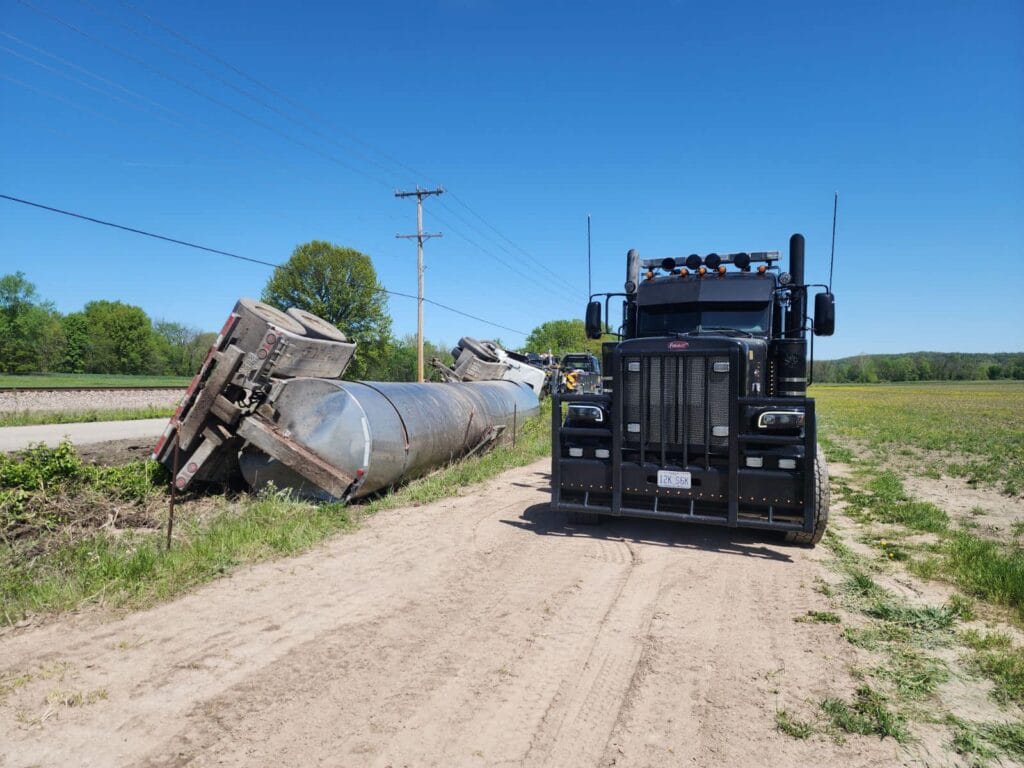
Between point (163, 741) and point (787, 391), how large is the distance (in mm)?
6752

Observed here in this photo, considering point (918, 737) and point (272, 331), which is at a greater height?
point (272, 331)

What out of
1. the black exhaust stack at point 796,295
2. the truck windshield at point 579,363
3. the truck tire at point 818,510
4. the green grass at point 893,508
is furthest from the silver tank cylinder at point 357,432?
the truck windshield at point 579,363

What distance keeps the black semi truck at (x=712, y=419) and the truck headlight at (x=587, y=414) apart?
1cm

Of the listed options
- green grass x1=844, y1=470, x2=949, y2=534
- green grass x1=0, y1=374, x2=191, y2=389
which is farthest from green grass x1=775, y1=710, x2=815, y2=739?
green grass x1=0, y1=374, x2=191, y2=389

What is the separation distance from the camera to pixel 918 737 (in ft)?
9.80

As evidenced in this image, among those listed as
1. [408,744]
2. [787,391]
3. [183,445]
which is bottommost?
[408,744]

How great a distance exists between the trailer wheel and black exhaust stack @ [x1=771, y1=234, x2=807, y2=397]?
268 cm

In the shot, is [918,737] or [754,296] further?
[754,296]

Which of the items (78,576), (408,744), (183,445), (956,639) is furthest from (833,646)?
(183,445)

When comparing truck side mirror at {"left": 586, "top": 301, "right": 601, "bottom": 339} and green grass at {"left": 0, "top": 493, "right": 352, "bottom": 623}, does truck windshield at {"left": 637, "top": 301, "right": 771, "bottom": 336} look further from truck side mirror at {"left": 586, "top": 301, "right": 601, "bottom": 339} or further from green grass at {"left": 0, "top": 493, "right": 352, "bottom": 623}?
green grass at {"left": 0, "top": 493, "right": 352, "bottom": 623}

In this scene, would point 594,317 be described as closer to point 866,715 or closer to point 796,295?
point 796,295

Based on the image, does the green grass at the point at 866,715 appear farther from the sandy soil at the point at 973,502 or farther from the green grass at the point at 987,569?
the sandy soil at the point at 973,502

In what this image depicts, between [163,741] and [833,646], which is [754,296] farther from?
[163,741]

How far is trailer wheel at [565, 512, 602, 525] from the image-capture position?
724 centimetres
